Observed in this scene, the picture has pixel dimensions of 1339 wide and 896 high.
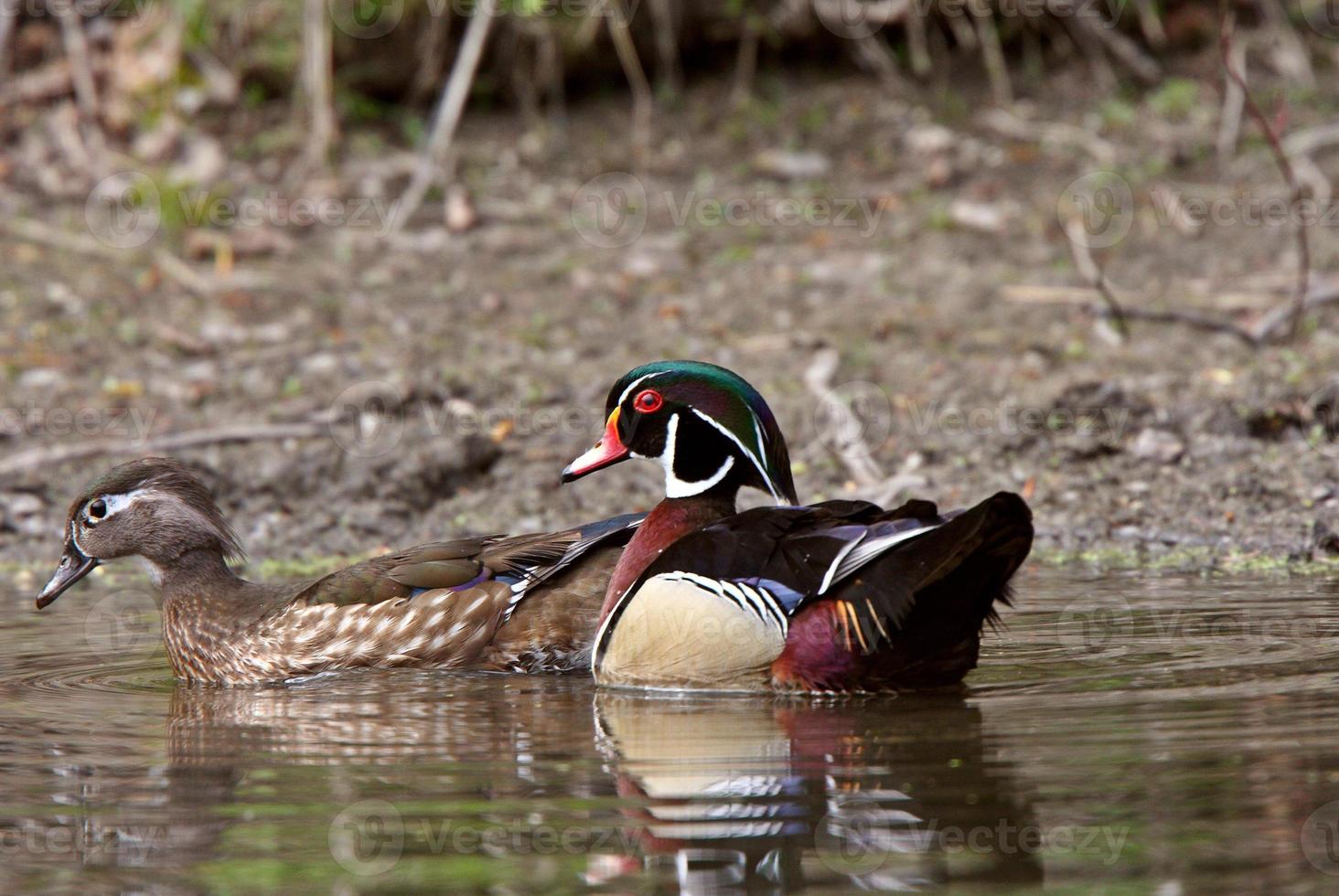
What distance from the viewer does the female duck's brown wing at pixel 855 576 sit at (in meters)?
4.52

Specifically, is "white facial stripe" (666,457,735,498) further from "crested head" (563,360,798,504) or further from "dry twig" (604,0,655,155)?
"dry twig" (604,0,655,155)

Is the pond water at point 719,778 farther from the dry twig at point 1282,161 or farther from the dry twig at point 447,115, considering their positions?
the dry twig at point 447,115

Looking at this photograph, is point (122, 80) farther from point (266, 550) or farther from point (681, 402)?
point (681, 402)

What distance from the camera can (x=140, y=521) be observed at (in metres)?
6.26

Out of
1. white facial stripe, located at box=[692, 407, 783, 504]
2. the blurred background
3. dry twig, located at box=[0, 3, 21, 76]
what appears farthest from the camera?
dry twig, located at box=[0, 3, 21, 76]

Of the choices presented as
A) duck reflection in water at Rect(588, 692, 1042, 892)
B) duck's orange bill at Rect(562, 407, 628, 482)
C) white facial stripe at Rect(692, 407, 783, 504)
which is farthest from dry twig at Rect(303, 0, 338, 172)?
duck reflection in water at Rect(588, 692, 1042, 892)

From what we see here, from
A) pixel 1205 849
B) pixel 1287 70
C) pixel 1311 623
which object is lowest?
pixel 1205 849

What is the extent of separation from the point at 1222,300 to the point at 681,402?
15.9 feet

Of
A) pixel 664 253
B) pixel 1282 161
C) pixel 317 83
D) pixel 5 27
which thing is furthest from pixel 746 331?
pixel 5 27

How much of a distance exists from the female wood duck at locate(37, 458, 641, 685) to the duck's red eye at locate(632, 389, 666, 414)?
0.48 m

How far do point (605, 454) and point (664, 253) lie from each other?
5.20m

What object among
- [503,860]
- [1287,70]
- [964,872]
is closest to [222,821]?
[503,860]

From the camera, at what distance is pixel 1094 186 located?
35.6ft

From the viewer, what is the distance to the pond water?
10.5ft
